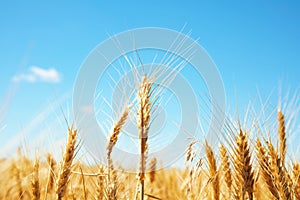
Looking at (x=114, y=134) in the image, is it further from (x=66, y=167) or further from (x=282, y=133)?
(x=282, y=133)

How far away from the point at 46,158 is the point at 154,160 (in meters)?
1.91

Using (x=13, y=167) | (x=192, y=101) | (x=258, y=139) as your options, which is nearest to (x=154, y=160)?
(x=192, y=101)

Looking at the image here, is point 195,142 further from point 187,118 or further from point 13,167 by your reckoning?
point 13,167

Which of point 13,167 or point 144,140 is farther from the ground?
point 13,167

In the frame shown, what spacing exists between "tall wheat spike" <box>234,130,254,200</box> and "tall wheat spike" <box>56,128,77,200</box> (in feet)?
4.08

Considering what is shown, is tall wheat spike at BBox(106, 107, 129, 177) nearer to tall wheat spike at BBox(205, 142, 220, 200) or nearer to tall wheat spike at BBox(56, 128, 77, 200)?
tall wheat spike at BBox(56, 128, 77, 200)

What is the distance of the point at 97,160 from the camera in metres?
3.04

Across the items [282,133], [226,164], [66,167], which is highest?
[282,133]

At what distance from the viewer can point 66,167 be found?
8.48 ft

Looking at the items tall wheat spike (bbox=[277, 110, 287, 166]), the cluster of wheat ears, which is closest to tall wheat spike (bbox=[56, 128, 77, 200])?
the cluster of wheat ears

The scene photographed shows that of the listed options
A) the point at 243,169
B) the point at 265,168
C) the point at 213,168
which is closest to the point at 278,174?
the point at 265,168

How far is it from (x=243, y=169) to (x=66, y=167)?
→ 4.34 feet

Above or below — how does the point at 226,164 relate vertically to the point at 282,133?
below

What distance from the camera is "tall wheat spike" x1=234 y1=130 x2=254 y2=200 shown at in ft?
9.40
